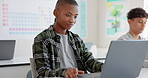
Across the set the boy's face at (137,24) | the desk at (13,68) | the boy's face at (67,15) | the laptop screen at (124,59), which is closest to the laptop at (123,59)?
the laptop screen at (124,59)

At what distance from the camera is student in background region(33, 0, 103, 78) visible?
46.9 inches

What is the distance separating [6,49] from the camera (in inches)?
91.7

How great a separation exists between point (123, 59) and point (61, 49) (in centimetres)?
39

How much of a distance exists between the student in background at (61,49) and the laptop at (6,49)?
1.05 m

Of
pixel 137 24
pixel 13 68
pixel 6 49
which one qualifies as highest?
pixel 137 24

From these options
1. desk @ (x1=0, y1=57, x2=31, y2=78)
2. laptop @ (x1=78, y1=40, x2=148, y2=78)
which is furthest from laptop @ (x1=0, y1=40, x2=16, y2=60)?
laptop @ (x1=78, y1=40, x2=148, y2=78)

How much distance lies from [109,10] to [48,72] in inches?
130

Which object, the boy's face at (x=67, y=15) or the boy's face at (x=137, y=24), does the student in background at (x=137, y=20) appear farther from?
the boy's face at (x=67, y=15)

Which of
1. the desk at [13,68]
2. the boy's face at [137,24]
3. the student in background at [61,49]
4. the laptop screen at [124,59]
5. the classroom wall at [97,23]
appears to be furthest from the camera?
the classroom wall at [97,23]

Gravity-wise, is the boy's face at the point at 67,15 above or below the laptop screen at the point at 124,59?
above

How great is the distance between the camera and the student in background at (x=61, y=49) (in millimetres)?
1192

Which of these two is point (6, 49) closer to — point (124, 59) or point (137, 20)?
point (137, 20)

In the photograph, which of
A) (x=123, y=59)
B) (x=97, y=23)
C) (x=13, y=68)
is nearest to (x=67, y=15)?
(x=123, y=59)

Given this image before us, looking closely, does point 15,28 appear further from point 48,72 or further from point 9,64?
point 48,72
